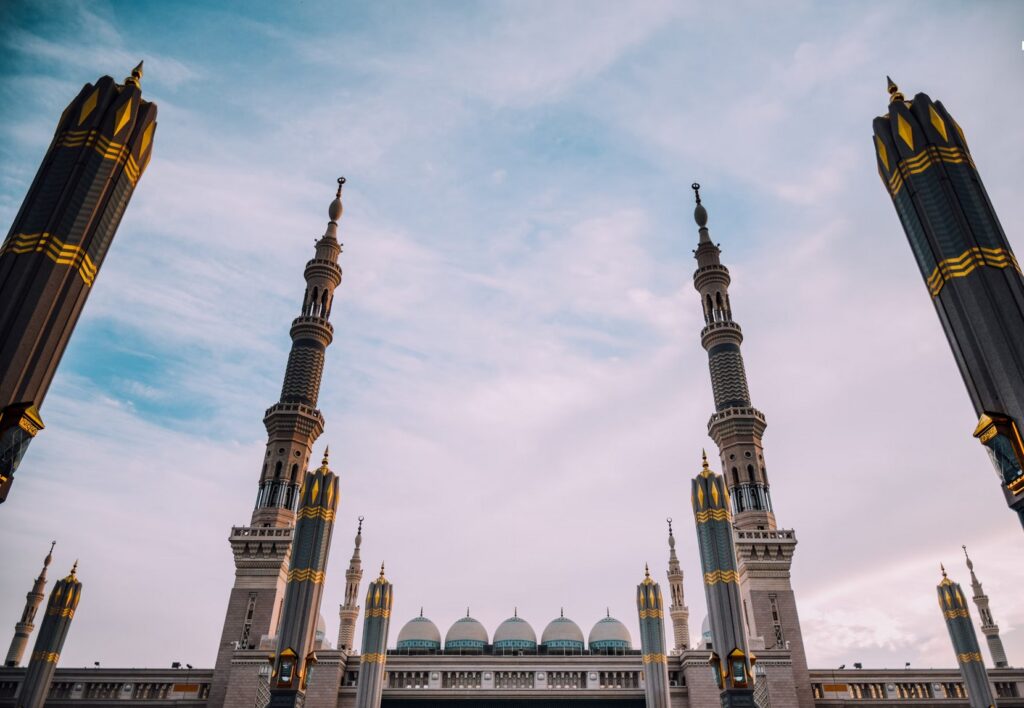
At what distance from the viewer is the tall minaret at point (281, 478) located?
4778cm

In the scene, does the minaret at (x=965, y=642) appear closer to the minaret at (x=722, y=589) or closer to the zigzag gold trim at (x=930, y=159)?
the minaret at (x=722, y=589)

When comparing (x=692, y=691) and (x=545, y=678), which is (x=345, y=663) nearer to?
(x=545, y=678)

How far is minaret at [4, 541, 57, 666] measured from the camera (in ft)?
208

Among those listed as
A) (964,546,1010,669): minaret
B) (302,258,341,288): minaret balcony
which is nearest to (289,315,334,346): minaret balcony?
(302,258,341,288): minaret balcony

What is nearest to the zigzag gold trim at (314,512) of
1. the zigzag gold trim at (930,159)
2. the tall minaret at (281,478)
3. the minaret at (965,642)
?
the tall minaret at (281,478)

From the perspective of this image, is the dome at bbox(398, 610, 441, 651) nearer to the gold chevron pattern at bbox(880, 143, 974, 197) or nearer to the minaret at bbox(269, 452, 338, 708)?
the minaret at bbox(269, 452, 338, 708)

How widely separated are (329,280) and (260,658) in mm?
31458

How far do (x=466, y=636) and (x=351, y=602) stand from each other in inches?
590

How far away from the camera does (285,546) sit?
50.2m

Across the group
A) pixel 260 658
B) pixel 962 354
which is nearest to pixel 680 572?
pixel 260 658

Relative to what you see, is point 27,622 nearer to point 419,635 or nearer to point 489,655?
point 419,635

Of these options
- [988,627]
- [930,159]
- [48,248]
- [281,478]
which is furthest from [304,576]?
[988,627]

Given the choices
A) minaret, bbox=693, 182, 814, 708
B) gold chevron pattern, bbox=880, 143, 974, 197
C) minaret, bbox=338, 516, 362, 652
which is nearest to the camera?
gold chevron pattern, bbox=880, 143, 974, 197

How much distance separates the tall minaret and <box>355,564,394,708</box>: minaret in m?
7.41
